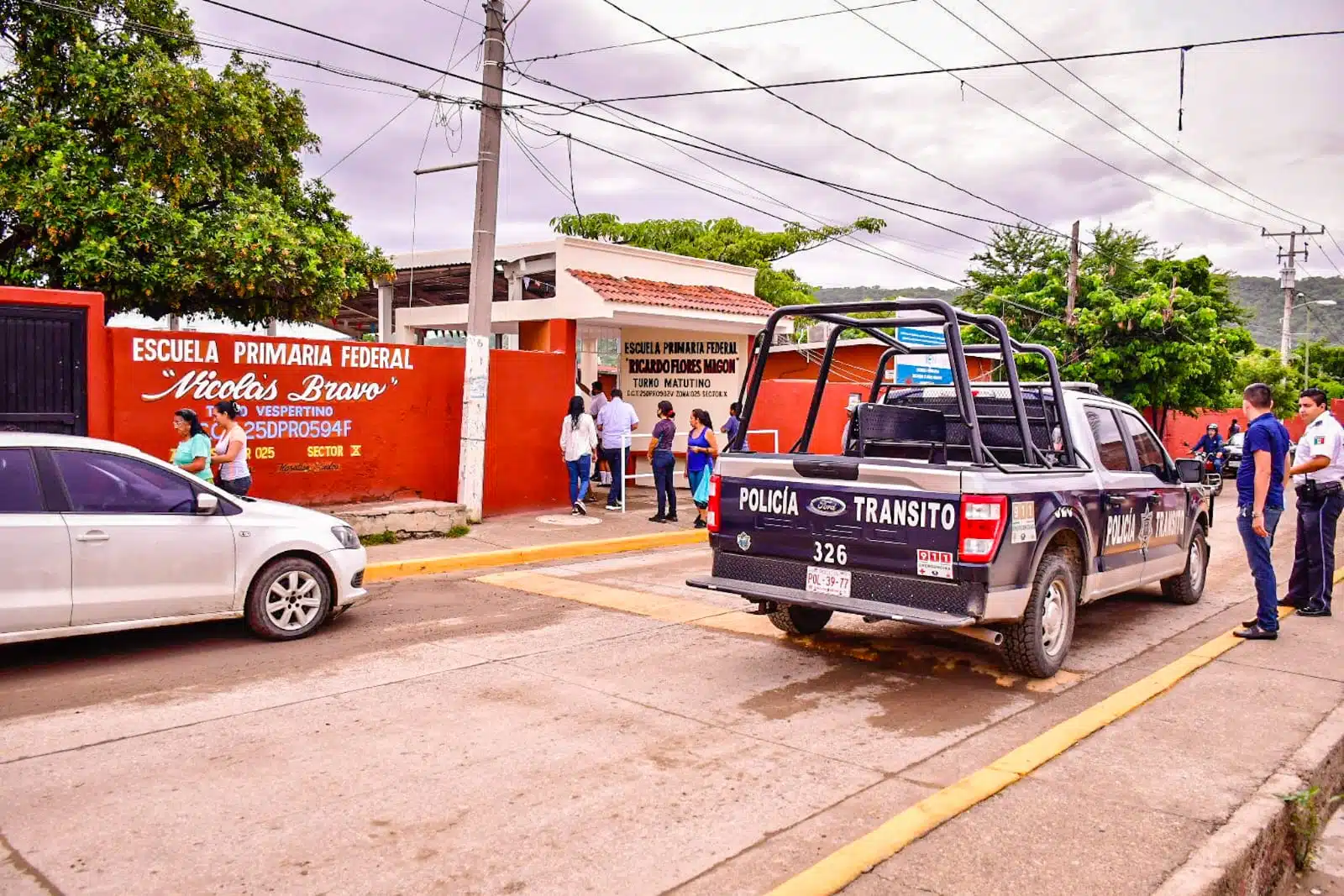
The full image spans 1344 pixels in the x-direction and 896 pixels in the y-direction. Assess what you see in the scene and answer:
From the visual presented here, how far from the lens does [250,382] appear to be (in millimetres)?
11055

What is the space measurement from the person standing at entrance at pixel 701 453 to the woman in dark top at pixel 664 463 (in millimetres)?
281

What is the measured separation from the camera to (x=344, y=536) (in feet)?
25.3

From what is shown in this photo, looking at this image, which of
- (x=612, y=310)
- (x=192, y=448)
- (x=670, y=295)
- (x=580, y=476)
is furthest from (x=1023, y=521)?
(x=670, y=295)

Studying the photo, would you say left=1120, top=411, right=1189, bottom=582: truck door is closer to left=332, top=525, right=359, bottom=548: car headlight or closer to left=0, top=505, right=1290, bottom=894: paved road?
left=0, top=505, right=1290, bottom=894: paved road

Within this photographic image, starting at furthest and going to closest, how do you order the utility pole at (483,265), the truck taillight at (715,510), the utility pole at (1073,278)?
the utility pole at (1073,278) < the utility pole at (483,265) < the truck taillight at (715,510)

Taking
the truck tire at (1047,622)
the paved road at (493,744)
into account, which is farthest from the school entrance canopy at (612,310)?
the truck tire at (1047,622)

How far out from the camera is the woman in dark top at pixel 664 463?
1384cm

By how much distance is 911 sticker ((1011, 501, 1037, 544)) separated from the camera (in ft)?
18.5

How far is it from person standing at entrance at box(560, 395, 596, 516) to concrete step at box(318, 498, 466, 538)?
2.08 m

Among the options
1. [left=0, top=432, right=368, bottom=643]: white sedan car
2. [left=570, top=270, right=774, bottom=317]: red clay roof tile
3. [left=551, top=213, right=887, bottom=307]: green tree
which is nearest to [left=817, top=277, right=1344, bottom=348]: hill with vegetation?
[left=551, top=213, right=887, bottom=307]: green tree

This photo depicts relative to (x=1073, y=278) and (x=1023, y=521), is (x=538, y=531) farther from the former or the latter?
(x=1073, y=278)

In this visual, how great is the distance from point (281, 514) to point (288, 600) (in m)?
0.63

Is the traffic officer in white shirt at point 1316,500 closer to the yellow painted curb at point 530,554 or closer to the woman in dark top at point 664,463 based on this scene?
the yellow painted curb at point 530,554

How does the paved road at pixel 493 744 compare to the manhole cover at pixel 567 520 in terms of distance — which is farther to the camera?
the manhole cover at pixel 567 520
